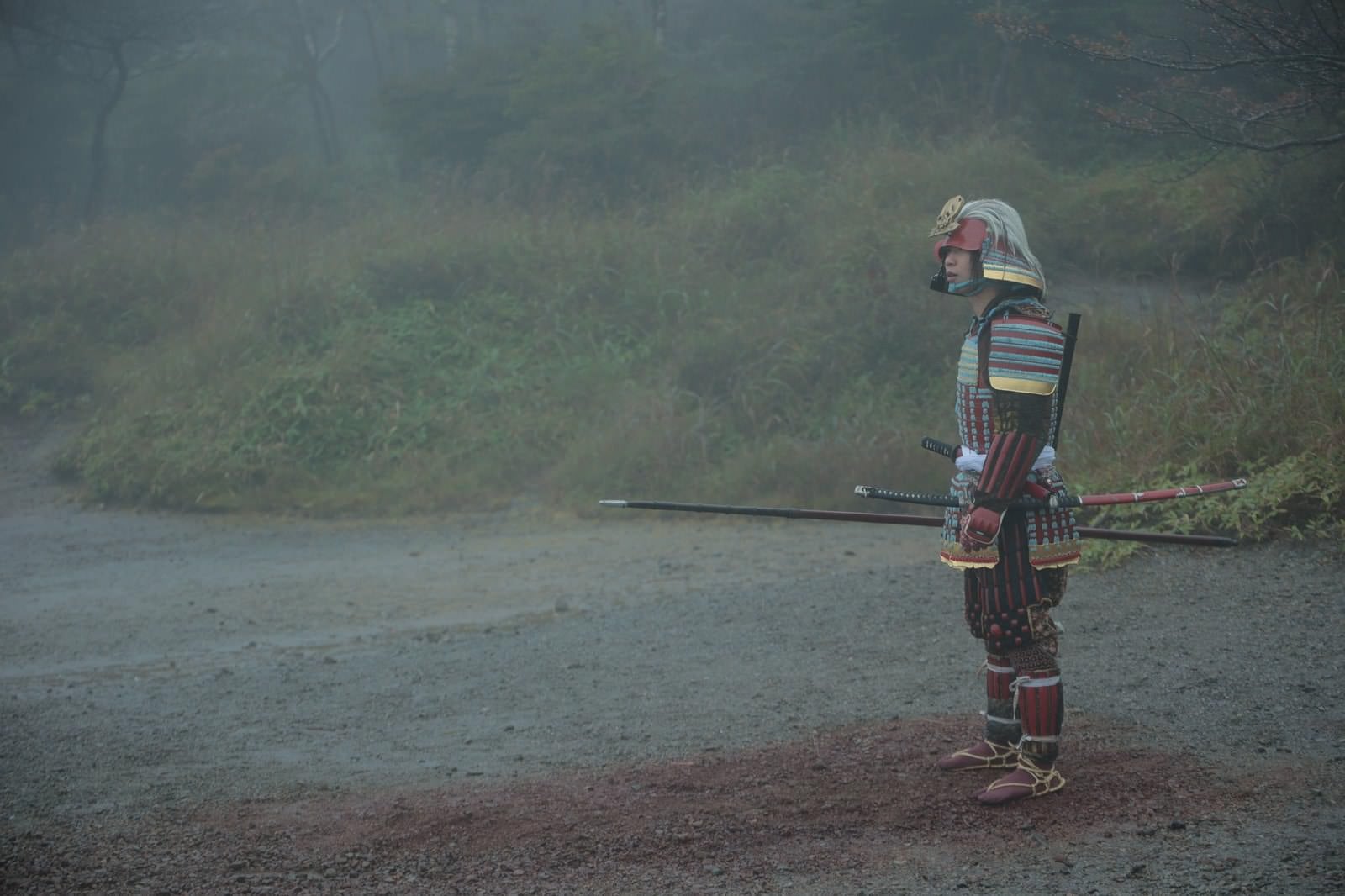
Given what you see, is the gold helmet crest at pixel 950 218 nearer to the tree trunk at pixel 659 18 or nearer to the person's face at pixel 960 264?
the person's face at pixel 960 264

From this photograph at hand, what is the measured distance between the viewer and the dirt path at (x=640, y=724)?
3555 millimetres

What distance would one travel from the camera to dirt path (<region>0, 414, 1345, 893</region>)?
11.7 feet

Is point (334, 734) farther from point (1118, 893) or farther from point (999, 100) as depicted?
point (999, 100)

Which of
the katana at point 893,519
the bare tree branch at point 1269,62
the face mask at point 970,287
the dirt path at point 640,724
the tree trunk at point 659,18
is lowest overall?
the dirt path at point 640,724

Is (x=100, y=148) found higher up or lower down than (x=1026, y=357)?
higher up

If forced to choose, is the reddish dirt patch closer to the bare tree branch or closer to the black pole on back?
the black pole on back

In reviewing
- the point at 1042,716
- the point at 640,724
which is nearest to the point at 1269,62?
the point at 1042,716

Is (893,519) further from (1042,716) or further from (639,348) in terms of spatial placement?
(639,348)

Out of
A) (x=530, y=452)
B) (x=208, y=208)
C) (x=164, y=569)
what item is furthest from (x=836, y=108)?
(x=164, y=569)

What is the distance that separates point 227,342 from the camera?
14.1 m

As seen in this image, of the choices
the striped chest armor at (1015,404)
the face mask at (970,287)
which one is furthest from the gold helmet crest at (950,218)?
the striped chest armor at (1015,404)

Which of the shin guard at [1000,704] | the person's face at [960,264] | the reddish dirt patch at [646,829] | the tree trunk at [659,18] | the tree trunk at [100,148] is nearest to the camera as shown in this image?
the reddish dirt patch at [646,829]

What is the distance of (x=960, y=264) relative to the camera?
13.3ft

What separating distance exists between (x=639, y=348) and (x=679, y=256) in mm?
2096
